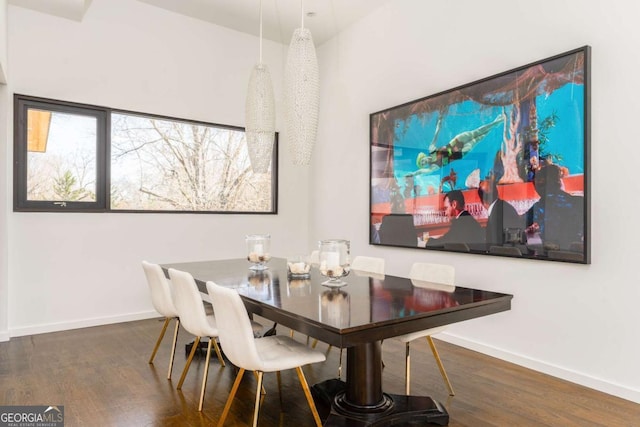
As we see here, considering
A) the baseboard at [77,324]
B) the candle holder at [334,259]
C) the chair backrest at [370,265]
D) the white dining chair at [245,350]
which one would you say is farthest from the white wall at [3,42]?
the chair backrest at [370,265]

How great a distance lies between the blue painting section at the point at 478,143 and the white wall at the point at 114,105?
2.20 metres

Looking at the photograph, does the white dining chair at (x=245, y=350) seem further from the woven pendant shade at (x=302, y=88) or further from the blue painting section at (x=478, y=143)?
the blue painting section at (x=478, y=143)

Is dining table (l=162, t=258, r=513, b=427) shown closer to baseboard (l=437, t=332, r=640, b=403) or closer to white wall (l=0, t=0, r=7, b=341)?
baseboard (l=437, t=332, r=640, b=403)

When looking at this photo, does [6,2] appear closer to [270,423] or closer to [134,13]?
[134,13]

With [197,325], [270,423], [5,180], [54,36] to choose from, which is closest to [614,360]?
[270,423]

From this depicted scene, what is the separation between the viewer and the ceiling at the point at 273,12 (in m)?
4.64

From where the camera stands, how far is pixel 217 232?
208 inches

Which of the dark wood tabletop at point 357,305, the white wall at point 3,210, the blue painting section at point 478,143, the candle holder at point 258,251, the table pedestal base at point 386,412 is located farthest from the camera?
the white wall at point 3,210

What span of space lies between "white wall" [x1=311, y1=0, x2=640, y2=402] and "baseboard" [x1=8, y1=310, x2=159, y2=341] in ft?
8.75

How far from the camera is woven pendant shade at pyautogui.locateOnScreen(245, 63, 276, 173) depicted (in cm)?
Result: 342

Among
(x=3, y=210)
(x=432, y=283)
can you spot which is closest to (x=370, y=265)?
A: (x=432, y=283)

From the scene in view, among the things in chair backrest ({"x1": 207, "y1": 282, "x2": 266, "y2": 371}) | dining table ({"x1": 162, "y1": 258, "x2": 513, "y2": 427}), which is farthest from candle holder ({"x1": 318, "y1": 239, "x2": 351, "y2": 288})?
chair backrest ({"x1": 207, "y1": 282, "x2": 266, "y2": 371})

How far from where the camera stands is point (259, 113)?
3.41 m

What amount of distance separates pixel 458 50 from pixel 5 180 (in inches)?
170
